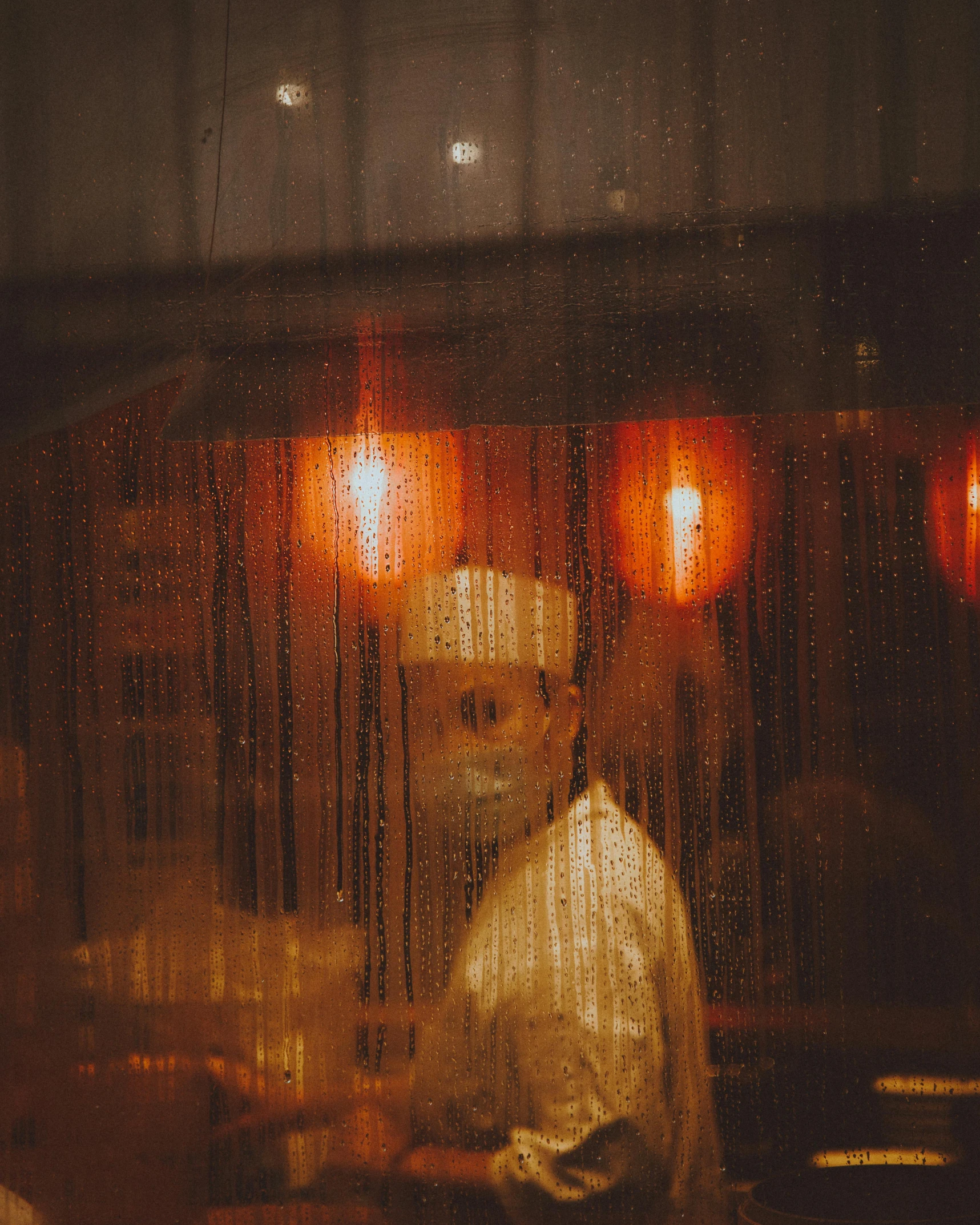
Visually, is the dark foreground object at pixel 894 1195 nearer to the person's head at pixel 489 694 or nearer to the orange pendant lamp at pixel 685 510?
the person's head at pixel 489 694

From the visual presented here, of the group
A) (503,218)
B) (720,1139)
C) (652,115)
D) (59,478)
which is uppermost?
(652,115)

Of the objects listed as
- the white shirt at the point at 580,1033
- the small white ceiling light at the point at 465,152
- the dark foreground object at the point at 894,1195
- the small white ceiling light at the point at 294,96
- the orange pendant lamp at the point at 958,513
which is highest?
the small white ceiling light at the point at 294,96

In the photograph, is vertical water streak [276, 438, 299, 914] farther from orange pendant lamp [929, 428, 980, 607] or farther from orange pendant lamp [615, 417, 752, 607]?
orange pendant lamp [929, 428, 980, 607]

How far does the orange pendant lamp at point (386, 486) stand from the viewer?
3.98ft

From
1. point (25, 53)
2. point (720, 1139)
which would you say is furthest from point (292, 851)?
point (25, 53)

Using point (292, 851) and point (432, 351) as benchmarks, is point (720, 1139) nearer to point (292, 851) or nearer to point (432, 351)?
point (292, 851)

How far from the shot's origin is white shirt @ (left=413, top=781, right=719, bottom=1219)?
1.16 metres

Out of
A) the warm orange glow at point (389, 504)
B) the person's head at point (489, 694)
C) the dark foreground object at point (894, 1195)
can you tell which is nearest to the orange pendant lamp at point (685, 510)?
the person's head at point (489, 694)

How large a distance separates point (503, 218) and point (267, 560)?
524 mm

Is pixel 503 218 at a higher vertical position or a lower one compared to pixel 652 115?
lower

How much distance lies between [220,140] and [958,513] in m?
1.03

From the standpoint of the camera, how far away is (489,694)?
120 centimetres

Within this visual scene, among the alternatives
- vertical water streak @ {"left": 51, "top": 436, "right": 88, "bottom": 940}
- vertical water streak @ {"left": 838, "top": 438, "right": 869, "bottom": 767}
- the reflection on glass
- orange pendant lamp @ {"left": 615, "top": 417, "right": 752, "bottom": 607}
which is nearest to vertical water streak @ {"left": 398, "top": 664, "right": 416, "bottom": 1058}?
the reflection on glass

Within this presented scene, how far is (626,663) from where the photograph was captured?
3.86ft
